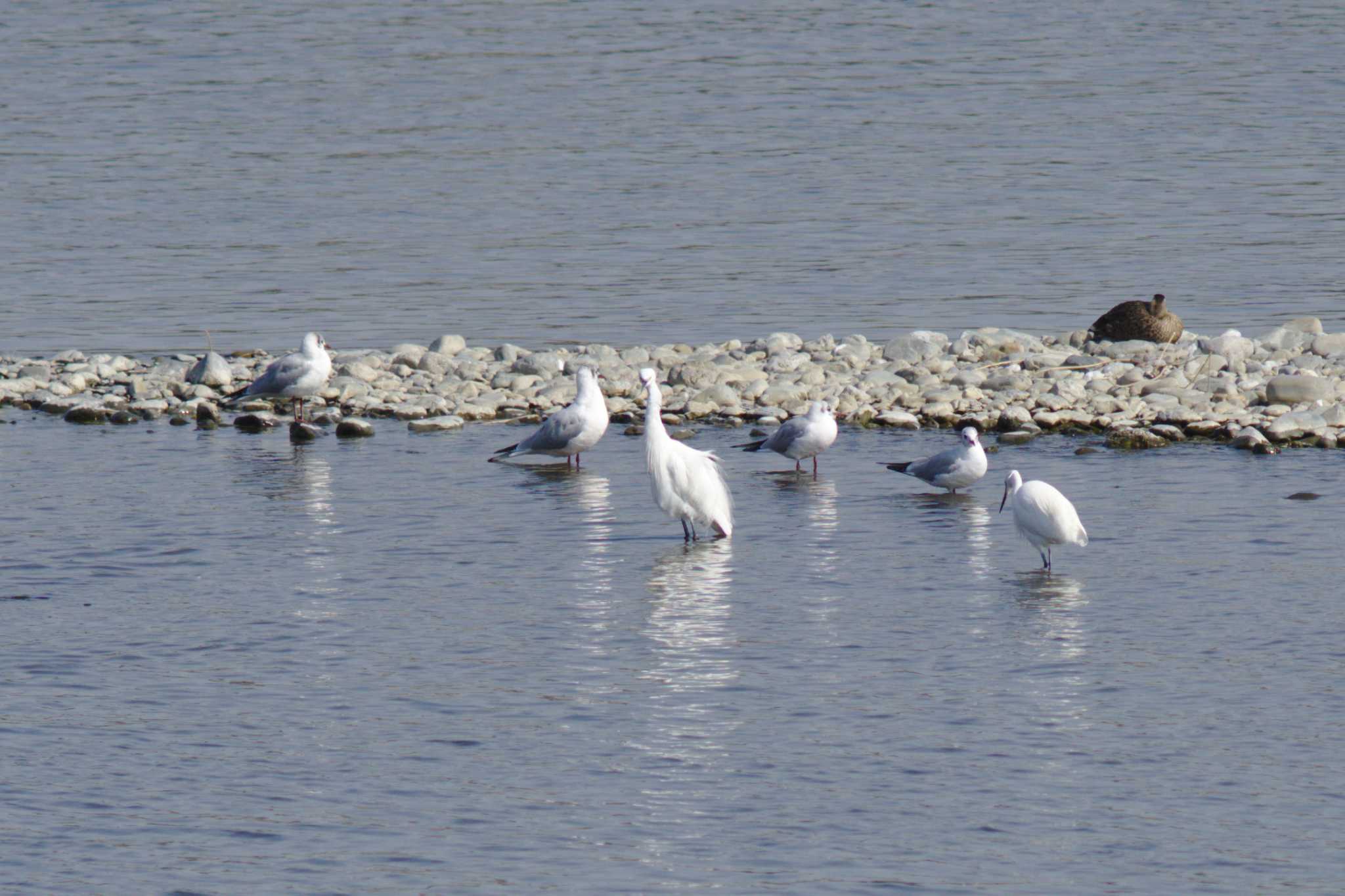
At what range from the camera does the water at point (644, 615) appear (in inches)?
455

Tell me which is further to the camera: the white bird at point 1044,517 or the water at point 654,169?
the water at point 654,169

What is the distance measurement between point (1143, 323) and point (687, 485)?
38.8ft

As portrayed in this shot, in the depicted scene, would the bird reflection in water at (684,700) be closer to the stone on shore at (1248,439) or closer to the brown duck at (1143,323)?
the stone on shore at (1248,439)

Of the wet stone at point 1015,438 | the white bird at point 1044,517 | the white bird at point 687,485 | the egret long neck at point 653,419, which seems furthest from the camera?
the wet stone at point 1015,438

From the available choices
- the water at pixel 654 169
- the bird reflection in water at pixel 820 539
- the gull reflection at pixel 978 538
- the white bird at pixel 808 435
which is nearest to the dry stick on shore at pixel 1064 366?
the water at pixel 654 169

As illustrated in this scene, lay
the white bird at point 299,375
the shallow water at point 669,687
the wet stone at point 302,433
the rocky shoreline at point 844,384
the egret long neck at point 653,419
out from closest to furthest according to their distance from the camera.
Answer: the shallow water at point 669,687 < the egret long neck at point 653,419 < the rocky shoreline at point 844,384 < the wet stone at point 302,433 < the white bird at point 299,375

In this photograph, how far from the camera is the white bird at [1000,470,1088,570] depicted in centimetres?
1728

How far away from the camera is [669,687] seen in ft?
46.5

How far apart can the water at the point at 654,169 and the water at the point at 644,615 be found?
1.10 feet

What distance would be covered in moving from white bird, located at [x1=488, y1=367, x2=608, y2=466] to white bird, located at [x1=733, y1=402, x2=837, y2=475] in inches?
77.3

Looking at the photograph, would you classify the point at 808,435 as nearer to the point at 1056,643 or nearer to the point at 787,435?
the point at 787,435

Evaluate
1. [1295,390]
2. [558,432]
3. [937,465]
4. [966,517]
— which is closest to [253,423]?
[558,432]

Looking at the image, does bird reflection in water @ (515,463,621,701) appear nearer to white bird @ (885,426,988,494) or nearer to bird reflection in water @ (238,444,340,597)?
bird reflection in water @ (238,444,340,597)

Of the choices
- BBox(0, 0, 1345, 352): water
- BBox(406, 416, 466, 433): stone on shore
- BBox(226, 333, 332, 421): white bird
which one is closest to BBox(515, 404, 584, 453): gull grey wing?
BBox(406, 416, 466, 433): stone on shore
